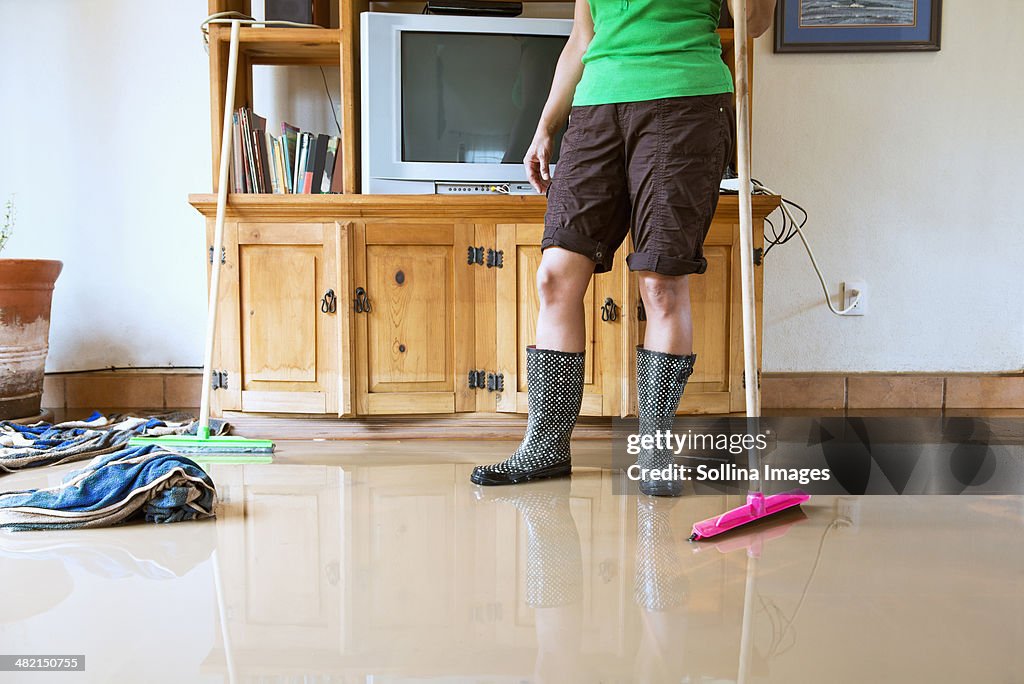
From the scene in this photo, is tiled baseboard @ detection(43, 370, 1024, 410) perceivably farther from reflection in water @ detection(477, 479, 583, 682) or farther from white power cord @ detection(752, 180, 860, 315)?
reflection in water @ detection(477, 479, 583, 682)

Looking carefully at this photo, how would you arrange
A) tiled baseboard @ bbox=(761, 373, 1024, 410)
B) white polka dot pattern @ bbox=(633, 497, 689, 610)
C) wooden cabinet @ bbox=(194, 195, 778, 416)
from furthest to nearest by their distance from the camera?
tiled baseboard @ bbox=(761, 373, 1024, 410) < wooden cabinet @ bbox=(194, 195, 778, 416) < white polka dot pattern @ bbox=(633, 497, 689, 610)

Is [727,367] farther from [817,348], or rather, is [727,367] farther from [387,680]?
[387,680]

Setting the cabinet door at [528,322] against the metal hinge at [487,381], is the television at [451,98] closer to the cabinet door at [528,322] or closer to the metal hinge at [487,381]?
the cabinet door at [528,322]

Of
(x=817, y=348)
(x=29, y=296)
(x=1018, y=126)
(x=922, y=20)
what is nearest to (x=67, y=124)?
(x=29, y=296)

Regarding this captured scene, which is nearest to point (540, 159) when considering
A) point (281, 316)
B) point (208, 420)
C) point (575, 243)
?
point (575, 243)

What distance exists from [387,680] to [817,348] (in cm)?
234

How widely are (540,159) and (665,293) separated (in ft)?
1.34

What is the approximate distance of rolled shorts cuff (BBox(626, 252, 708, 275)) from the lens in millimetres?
1635

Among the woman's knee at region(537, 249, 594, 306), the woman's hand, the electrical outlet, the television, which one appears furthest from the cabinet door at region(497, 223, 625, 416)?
the electrical outlet

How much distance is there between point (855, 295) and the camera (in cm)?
287

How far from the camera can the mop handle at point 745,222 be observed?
1.46 m

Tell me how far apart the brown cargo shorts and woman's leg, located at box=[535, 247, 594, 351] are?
0.02 meters

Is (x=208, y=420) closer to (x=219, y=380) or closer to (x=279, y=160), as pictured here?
(x=219, y=380)

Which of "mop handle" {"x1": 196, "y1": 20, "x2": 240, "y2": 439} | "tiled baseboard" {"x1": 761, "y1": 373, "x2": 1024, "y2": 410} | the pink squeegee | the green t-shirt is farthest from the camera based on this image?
"tiled baseboard" {"x1": 761, "y1": 373, "x2": 1024, "y2": 410}
